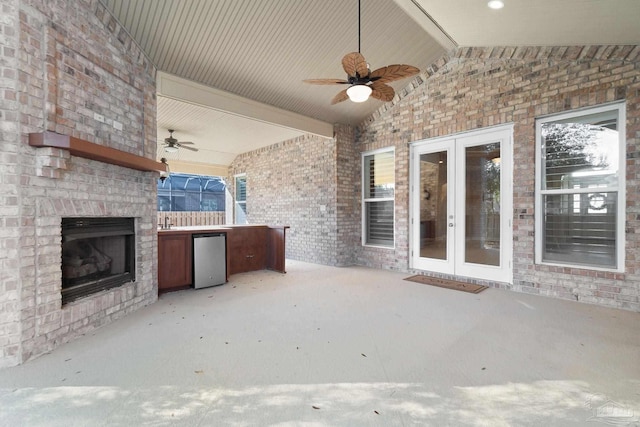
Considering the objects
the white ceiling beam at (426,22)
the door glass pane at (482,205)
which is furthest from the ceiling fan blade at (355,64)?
the door glass pane at (482,205)

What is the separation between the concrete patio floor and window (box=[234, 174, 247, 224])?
6306 millimetres

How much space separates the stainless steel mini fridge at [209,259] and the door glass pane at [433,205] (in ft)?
11.5

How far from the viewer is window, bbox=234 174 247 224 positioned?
9945 millimetres

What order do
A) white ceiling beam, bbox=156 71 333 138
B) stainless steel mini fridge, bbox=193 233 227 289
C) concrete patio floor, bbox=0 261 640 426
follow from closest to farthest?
concrete patio floor, bbox=0 261 640 426 < white ceiling beam, bbox=156 71 333 138 < stainless steel mini fridge, bbox=193 233 227 289

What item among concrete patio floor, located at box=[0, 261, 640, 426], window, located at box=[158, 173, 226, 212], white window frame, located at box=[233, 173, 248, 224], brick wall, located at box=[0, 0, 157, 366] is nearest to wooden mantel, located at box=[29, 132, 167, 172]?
brick wall, located at box=[0, 0, 157, 366]

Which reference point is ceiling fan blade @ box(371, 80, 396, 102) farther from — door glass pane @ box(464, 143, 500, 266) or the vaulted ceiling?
door glass pane @ box(464, 143, 500, 266)

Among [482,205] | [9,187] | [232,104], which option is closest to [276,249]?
[232,104]

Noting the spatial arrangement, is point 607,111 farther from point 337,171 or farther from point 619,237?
point 337,171

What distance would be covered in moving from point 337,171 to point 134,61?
390 cm

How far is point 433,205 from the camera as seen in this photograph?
18.2ft

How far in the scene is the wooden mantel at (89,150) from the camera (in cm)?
243

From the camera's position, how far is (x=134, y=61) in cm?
366

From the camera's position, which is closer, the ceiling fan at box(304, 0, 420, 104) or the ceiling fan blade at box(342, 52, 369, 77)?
the ceiling fan blade at box(342, 52, 369, 77)

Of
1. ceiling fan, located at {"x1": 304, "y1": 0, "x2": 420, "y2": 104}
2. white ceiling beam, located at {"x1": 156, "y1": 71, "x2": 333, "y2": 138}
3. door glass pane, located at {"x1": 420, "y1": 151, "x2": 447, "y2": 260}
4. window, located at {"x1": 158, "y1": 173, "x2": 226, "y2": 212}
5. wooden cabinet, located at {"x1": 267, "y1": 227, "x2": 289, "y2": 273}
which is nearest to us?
ceiling fan, located at {"x1": 304, "y1": 0, "x2": 420, "y2": 104}
